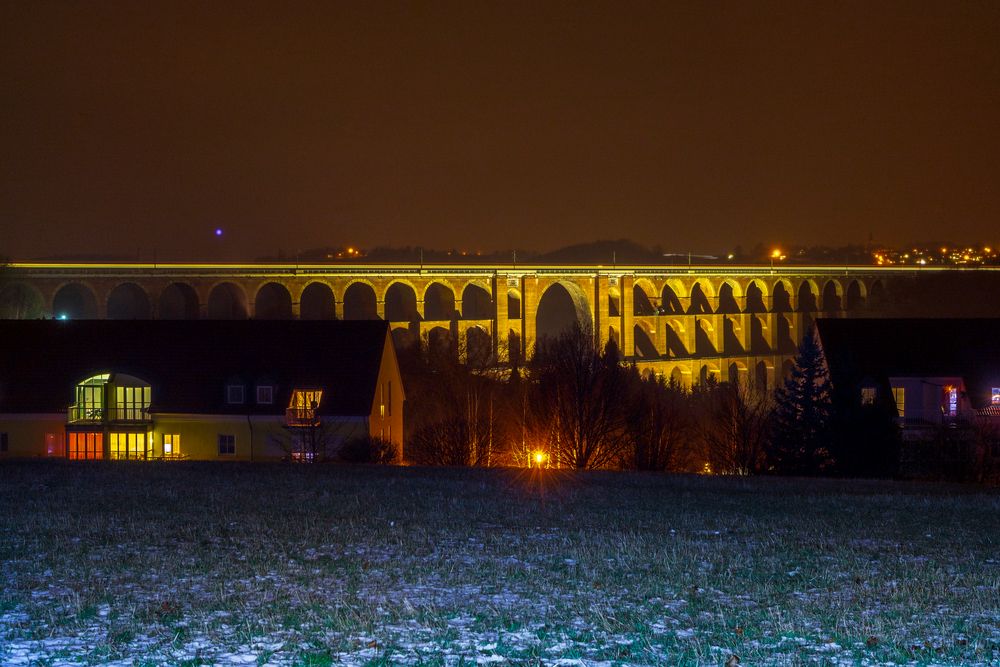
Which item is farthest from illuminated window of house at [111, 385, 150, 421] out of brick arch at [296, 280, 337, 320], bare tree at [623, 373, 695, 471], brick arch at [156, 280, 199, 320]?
brick arch at [296, 280, 337, 320]

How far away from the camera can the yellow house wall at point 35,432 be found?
121 ft

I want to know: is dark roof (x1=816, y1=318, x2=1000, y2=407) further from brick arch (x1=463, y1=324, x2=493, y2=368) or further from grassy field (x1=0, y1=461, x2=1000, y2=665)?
brick arch (x1=463, y1=324, x2=493, y2=368)

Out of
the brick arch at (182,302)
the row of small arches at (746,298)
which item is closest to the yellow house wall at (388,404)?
the brick arch at (182,302)

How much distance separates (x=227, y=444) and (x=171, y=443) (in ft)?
6.17

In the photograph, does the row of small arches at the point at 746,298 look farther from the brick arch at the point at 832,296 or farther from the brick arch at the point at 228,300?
the brick arch at the point at 228,300

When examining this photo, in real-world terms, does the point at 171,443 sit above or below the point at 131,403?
below

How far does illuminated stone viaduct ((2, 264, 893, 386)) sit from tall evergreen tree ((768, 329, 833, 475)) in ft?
146

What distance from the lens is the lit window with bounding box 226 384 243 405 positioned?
37000mm

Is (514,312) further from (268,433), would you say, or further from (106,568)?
(106,568)

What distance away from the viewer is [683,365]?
11762 centimetres

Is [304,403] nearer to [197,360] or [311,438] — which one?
[311,438]

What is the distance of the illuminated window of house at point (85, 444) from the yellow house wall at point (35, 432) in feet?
1.00

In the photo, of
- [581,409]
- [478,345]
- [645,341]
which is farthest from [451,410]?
[645,341]

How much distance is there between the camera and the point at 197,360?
3859 cm
